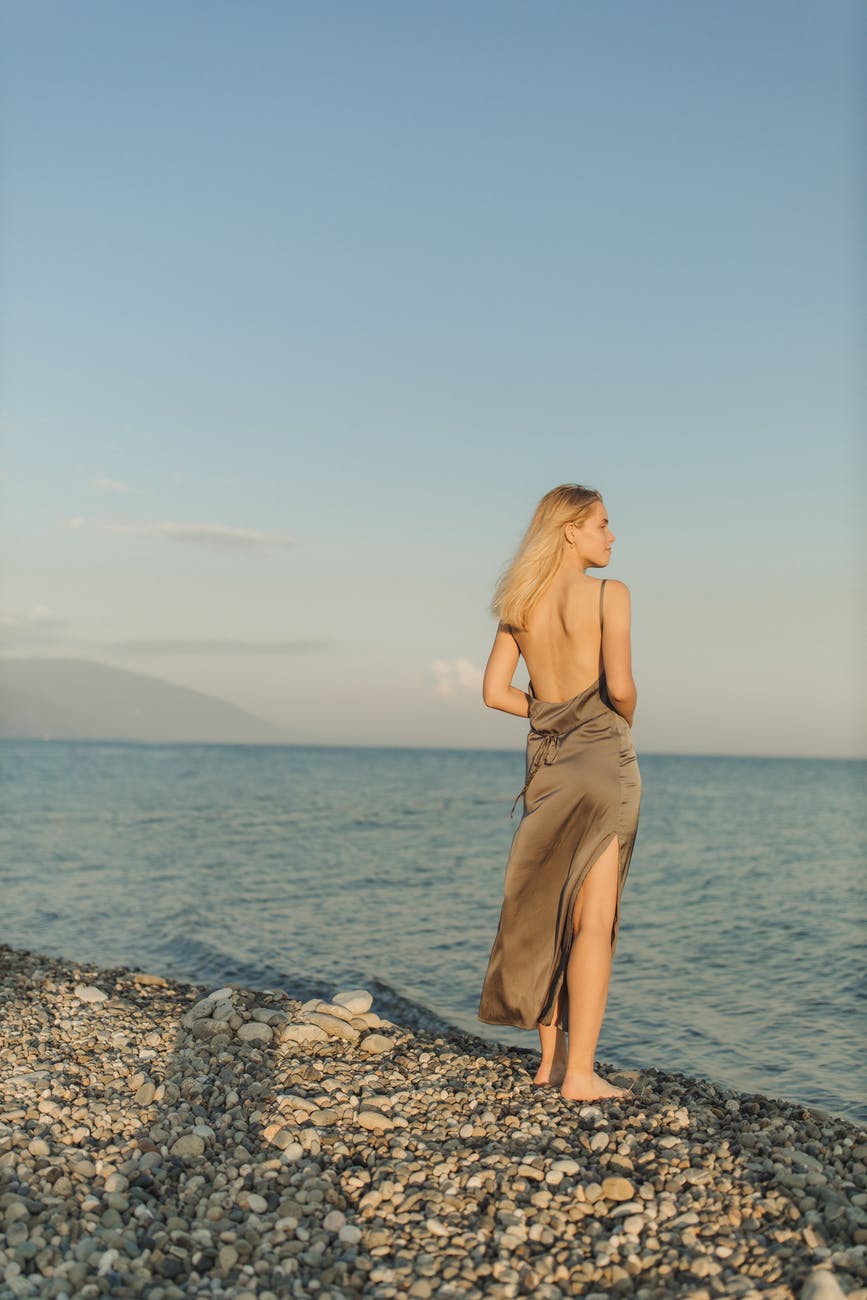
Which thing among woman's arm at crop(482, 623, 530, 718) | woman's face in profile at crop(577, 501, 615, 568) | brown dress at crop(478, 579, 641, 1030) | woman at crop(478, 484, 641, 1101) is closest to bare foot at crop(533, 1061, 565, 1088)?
woman at crop(478, 484, 641, 1101)

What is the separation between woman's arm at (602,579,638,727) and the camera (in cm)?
527

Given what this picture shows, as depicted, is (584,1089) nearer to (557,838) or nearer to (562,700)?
(557,838)

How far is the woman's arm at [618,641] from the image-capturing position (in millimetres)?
5273

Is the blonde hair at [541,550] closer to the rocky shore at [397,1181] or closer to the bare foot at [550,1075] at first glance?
the bare foot at [550,1075]

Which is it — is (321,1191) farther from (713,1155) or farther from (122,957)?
(122,957)

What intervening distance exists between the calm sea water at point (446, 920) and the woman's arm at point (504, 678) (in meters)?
3.60

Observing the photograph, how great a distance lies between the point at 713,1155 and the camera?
4.55 m

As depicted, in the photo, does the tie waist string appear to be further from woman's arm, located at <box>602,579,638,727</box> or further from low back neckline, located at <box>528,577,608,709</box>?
woman's arm, located at <box>602,579,638,727</box>

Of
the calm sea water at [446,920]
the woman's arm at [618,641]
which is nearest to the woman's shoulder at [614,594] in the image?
the woman's arm at [618,641]

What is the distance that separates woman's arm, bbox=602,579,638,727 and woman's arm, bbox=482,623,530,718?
596 mm

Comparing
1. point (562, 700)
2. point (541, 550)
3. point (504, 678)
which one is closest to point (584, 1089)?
point (562, 700)

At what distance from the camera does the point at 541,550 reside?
548 cm

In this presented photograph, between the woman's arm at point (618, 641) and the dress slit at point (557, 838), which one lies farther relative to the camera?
the dress slit at point (557, 838)

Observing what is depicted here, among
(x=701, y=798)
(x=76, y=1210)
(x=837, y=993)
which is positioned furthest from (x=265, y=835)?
(x=701, y=798)
